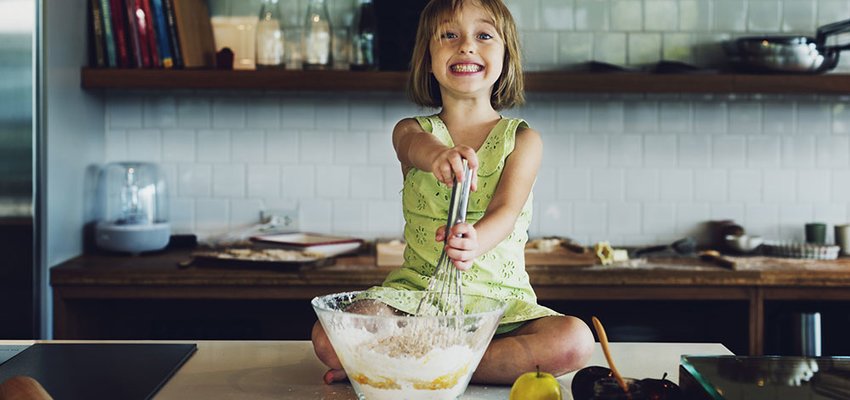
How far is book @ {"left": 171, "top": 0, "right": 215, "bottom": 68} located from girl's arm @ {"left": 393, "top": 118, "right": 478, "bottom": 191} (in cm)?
141

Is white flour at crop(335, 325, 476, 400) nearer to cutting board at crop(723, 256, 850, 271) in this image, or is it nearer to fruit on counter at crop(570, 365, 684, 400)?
fruit on counter at crop(570, 365, 684, 400)

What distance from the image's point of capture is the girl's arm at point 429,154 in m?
1.32

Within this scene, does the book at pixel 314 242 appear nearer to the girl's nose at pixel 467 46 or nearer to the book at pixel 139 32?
the book at pixel 139 32

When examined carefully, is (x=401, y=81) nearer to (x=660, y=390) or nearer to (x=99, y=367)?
(x=99, y=367)

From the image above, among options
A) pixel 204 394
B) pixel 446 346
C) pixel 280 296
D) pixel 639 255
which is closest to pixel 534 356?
pixel 446 346

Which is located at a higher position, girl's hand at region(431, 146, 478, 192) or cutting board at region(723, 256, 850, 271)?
girl's hand at region(431, 146, 478, 192)

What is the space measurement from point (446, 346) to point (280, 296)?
5.51ft

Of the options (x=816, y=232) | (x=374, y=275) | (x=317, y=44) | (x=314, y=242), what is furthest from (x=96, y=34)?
(x=816, y=232)

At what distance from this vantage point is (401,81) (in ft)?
9.80

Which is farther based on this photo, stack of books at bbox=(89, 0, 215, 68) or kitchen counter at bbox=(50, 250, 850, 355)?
stack of books at bbox=(89, 0, 215, 68)

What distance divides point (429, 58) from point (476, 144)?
251 millimetres

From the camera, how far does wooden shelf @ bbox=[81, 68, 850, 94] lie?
2.99 m

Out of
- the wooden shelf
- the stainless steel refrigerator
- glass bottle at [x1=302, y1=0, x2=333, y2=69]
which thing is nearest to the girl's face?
the wooden shelf

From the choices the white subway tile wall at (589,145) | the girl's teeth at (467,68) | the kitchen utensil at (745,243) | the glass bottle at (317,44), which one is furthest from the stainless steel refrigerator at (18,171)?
the kitchen utensil at (745,243)
